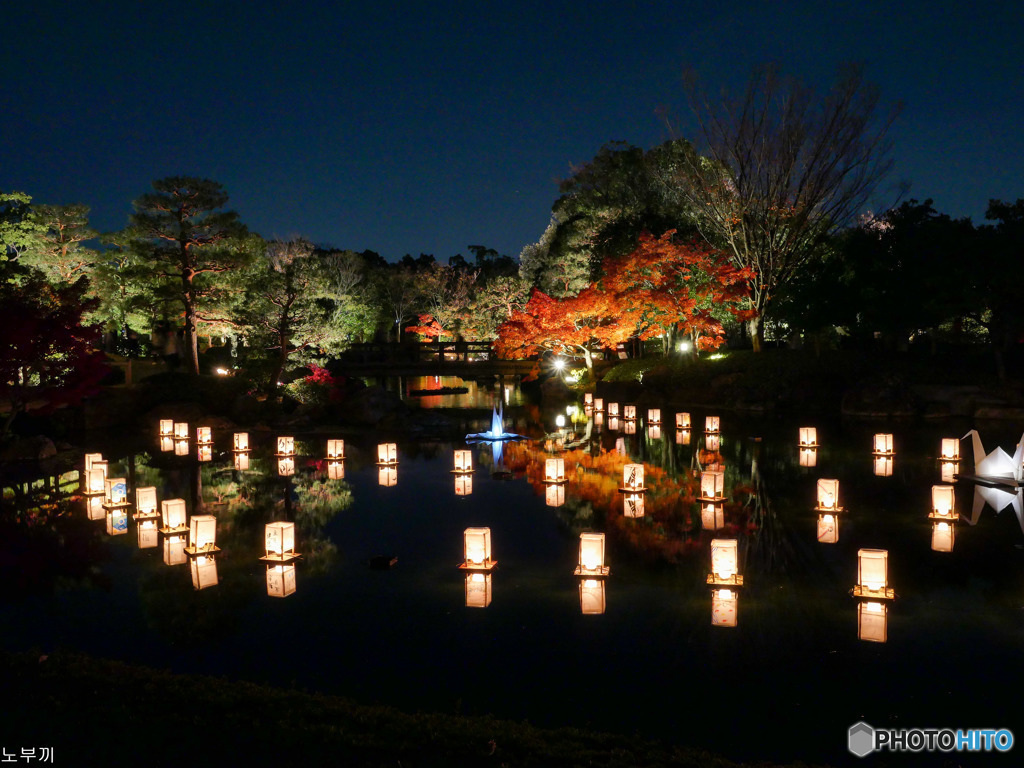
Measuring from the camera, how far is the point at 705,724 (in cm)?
447

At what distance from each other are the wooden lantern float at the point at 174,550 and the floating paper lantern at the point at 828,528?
752cm

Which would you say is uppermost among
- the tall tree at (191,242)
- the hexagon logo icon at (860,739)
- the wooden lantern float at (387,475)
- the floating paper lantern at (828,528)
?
the tall tree at (191,242)

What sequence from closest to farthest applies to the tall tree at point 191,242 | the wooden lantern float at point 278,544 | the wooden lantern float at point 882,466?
the wooden lantern float at point 278,544, the wooden lantern float at point 882,466, the tall tree at point 191,242

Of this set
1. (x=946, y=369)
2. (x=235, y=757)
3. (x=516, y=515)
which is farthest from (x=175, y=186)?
(x=946, y=369)

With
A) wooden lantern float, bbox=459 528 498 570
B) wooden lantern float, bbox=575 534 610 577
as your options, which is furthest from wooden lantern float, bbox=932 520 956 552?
wooden lantern float, bbox=459 528 498 570

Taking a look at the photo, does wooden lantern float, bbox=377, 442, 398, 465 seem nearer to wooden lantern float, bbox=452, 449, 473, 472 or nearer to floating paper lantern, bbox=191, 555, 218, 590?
wooden lantern float, bbox=452, 449, 473, 472

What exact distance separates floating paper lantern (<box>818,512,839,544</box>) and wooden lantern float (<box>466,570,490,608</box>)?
4.16 meters

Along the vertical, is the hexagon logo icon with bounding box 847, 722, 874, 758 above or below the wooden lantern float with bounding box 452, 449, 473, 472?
below

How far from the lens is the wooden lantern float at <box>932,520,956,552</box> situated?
8.09 meters

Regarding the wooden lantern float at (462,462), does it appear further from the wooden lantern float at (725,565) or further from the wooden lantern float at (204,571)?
the wooden lantern float at (725,565)

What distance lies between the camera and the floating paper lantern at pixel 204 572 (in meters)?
7.12

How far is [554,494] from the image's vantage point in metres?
11.2

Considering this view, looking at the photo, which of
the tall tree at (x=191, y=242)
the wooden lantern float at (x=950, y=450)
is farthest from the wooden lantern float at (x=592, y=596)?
the tall tree at (x=191, y=242)

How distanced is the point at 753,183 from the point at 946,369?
9.18 meters
